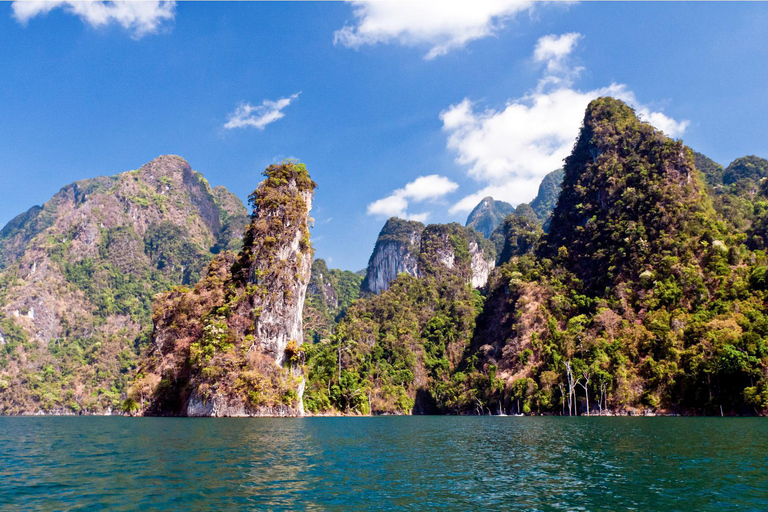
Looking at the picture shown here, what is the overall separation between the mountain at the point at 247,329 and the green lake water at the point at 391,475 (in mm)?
51847

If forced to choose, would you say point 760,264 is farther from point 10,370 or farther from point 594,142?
point 10,370

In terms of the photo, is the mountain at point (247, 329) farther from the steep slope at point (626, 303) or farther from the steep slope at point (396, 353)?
the steep slope at point (626, 303)

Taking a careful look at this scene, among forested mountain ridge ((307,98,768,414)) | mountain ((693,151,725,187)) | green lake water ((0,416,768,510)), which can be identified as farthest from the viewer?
mountain ((693,151,725,187))

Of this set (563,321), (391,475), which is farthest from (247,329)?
(391,475)

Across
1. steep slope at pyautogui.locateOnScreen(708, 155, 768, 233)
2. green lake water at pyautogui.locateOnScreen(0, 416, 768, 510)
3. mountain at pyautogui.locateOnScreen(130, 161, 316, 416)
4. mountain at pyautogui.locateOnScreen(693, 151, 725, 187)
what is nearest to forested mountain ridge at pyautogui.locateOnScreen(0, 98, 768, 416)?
mountain at pyautogui.locateOnScreen(130, 161, 316, 416)

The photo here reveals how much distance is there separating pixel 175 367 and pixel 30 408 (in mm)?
108153

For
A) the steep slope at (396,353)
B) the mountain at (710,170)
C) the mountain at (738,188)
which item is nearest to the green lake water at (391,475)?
the steep slope at (396,353)

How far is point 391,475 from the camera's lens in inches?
882

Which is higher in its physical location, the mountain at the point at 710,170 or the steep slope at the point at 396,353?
the mountain at the point at 710,170

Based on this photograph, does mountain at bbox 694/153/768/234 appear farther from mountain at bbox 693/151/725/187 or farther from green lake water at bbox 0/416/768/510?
green lake water at bbox 0/416/768/510

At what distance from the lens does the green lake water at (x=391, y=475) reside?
16547mm

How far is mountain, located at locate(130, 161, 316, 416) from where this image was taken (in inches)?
3393

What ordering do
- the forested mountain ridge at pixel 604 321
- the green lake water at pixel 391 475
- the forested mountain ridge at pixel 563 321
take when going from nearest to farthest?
the green lake water at pixel 391 475
the forested mountain ridge at pixel 604 321
the forested mountain ridge at pixel 563 321

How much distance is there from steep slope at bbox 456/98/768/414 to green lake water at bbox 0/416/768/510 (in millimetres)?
49676
